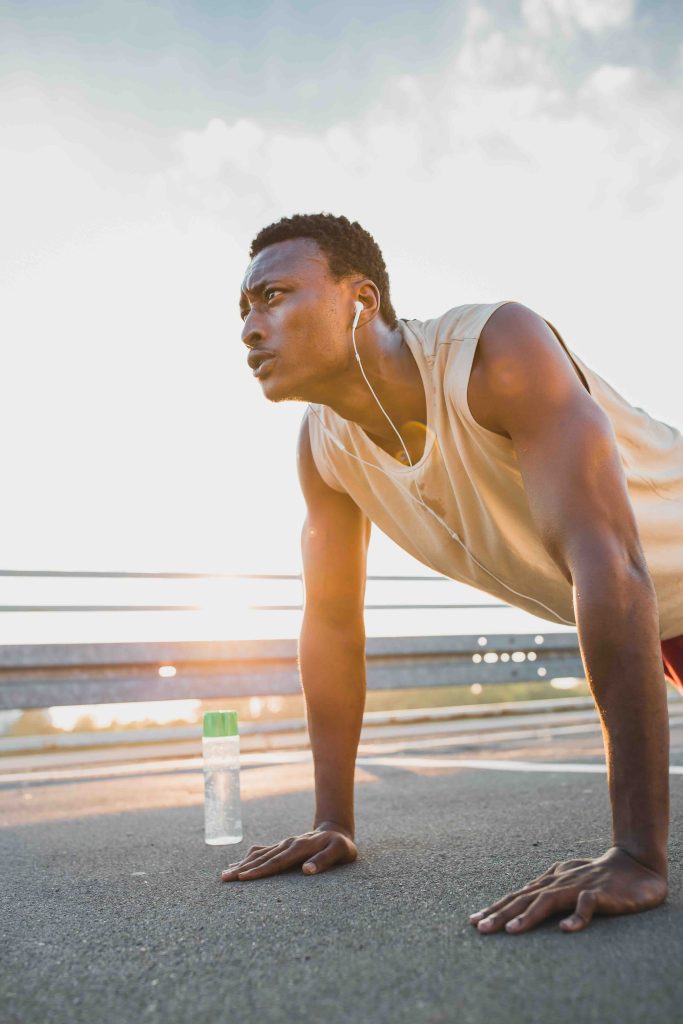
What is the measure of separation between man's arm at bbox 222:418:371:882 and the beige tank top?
0.13 metres

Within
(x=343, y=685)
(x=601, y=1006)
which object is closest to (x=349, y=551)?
(x=343, y=685)

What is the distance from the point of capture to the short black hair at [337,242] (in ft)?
9.47

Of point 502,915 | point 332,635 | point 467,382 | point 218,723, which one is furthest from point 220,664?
point 502,915

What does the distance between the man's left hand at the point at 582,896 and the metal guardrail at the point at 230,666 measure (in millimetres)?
5015

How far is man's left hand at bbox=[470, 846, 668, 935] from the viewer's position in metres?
1.63

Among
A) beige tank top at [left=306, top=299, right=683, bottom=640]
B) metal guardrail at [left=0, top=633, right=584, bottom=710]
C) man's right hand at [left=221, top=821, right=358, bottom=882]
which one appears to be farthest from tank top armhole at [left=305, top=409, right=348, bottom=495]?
metal guardrail at [left=0, top=633, right=584, bottom=710]

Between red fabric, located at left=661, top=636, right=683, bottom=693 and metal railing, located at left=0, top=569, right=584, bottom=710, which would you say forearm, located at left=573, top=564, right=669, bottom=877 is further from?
metal railing, located at left=0, top=569, right=584, bottom=710

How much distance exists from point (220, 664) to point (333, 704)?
14.0 ft

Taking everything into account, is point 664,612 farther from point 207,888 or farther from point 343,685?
point 207,888

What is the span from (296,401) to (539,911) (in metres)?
1.65

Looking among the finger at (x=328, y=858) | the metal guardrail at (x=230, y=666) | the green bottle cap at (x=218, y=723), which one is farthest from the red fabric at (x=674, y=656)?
the metal guardrail at (x=230, y=666)

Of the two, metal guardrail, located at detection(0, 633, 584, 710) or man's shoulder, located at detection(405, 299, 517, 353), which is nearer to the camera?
man's shoulder, located at detection(405, 299, 517, 353)

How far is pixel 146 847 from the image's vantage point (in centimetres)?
306

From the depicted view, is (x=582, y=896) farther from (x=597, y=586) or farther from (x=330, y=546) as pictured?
(x=330, y=546)
